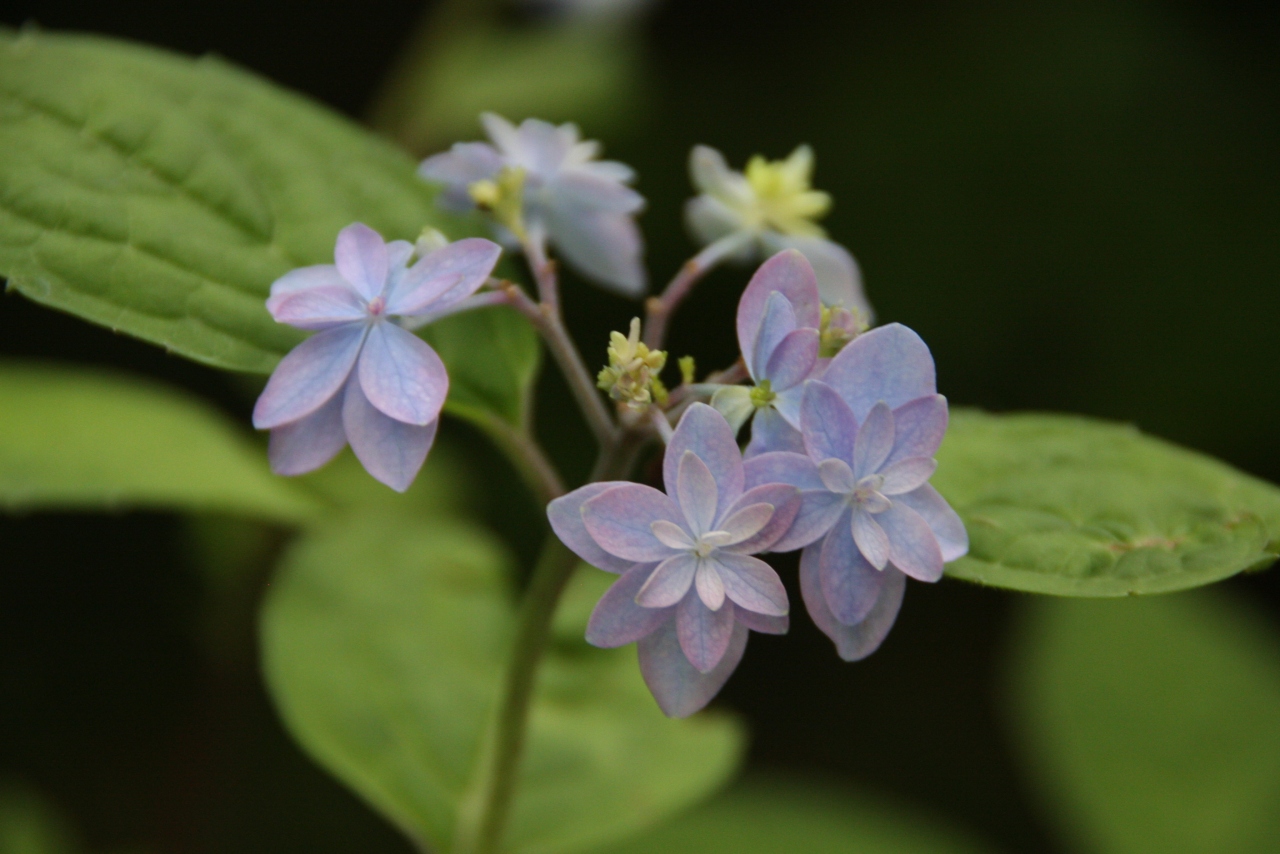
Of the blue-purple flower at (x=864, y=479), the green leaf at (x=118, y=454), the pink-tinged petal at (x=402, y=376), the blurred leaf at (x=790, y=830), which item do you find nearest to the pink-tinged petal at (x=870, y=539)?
the blue-purple flower at (x=864, y=479)

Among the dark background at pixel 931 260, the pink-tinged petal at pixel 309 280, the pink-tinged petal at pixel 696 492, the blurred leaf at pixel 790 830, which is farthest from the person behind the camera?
the dark background at pixel 931 260

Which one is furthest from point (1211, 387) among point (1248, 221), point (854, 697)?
point (854, 697)

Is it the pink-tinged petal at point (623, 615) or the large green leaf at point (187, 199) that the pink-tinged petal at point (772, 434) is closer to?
the pink-tinged petal at point (623, 615)

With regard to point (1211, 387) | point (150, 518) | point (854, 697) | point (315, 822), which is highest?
point (1211, 387)

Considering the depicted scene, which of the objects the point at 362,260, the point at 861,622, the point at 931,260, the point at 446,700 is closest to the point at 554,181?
the point at 362,260

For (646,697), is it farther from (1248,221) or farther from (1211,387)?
(1248,221)

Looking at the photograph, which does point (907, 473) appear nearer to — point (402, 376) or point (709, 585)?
point (709, 585)

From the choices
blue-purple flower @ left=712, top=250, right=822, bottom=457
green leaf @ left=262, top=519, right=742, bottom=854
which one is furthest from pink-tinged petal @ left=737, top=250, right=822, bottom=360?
green leaf @ left=262, top=519, right=742, bottom=854

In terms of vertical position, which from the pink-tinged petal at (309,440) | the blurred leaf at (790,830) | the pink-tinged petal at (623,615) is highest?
the pink-tinged petal at (623,615)
